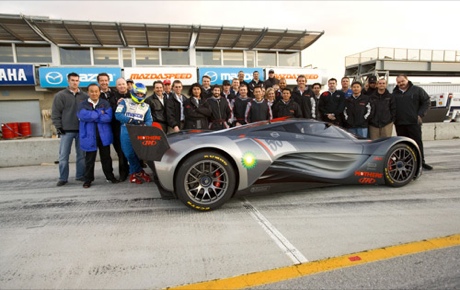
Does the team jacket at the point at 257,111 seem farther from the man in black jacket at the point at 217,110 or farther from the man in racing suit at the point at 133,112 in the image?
the man in racing suit at the point at 133,112

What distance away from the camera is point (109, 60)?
51.1ft

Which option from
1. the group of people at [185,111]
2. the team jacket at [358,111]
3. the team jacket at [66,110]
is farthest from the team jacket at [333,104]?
the team jacket at [66,110]

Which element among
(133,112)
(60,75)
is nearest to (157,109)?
(133,112)

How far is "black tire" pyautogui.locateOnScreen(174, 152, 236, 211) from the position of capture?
9.99 feet

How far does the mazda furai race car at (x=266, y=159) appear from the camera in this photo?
122 inches

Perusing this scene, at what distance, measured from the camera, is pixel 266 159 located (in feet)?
10.7

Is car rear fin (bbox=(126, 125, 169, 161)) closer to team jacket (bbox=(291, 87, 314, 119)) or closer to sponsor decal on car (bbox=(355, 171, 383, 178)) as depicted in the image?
sponsor decal on car (bbox=(355, 171, 383, 178))

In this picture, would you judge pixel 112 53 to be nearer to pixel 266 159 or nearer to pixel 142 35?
pixel 142 35

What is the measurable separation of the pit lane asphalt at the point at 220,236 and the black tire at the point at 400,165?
14 centimetres

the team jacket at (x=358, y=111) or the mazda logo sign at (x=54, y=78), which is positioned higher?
the mazda logo sign at (x=54, y=78)

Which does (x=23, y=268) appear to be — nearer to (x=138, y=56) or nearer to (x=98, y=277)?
(x=98, y=277)

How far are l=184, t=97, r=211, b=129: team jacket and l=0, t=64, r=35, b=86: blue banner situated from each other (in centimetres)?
1218

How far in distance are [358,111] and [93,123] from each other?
15.9 ft

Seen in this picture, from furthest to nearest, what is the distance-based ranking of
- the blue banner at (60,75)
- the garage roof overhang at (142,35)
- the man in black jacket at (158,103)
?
the garage roof overhang at (142,35) < the blue banner at (60,75) < the man in black jacket at (158,103)
